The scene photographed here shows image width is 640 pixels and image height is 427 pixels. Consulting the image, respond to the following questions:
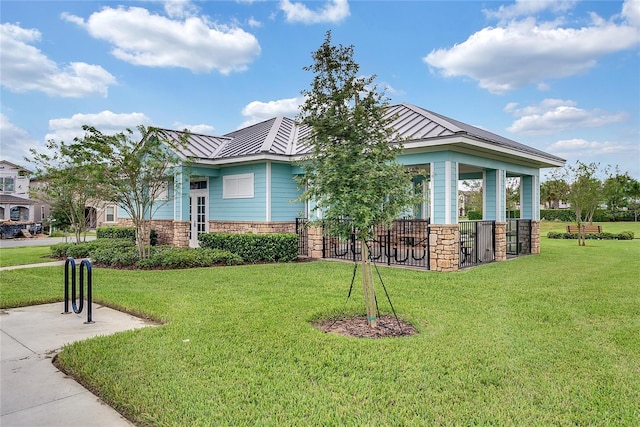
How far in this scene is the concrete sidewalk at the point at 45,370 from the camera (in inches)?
114

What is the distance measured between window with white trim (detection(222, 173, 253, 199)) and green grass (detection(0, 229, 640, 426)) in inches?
249

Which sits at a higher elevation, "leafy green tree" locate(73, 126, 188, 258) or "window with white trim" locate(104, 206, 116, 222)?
"leafy green tree" locate(73, 126, 188, 258)

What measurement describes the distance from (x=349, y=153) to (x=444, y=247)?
19.8 ft

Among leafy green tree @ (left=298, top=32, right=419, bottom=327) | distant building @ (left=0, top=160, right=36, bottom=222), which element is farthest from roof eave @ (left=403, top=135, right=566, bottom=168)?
distant building @ (left=0, top=160, right=36, bottom=222)

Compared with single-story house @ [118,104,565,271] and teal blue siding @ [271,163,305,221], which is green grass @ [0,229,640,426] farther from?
teal blue siding @ [271,163,305,221]

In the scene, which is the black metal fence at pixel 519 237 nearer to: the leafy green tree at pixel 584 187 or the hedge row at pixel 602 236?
the leafy green tree at pixel 584 187

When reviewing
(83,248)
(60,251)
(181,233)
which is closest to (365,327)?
(181,233)

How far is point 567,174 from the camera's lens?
2047 centimetres

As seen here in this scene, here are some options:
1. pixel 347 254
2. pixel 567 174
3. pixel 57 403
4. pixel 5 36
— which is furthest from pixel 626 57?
pixel 5 36

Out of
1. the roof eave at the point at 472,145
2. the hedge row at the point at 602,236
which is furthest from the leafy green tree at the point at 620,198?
the roof eave at the point at 472,145

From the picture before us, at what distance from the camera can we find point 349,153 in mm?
4824

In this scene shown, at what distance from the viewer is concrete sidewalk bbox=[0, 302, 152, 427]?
9.47ft

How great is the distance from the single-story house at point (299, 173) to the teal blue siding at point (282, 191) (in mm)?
33

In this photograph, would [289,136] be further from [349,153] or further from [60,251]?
[349,153]
